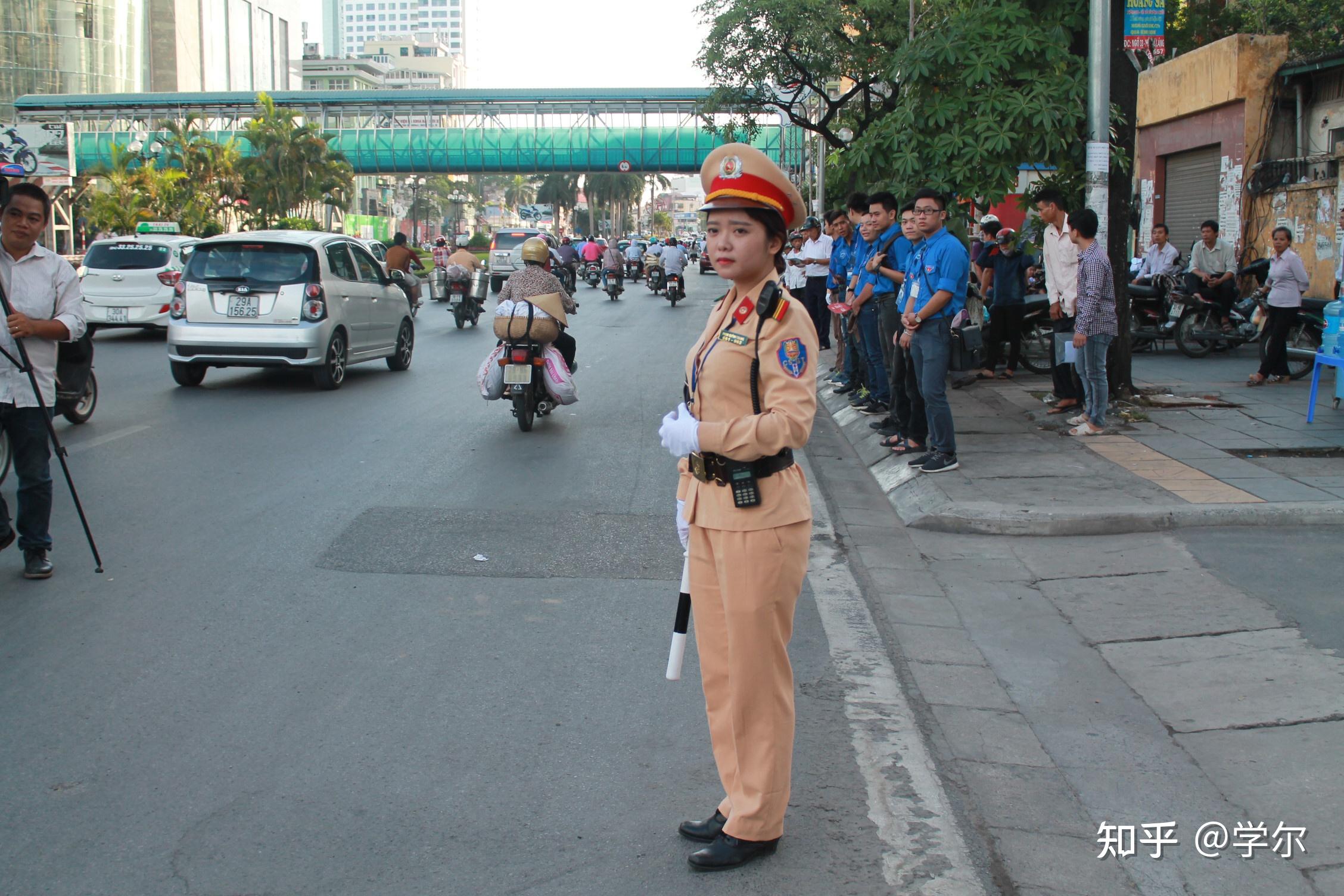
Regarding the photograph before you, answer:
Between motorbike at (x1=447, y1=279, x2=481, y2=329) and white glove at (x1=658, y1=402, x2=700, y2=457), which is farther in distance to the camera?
motorbike at (x1=447, y1=279, x2=481, y2=329)

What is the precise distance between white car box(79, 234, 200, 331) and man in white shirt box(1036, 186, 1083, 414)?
544 inches

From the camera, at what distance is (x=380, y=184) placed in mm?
Result: 93750

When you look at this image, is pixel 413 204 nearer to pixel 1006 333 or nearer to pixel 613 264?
pixel 613 264

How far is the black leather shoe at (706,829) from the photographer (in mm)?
3441

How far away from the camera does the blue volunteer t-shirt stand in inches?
330

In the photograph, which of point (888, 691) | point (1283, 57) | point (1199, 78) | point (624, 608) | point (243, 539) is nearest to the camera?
point (888, 691)

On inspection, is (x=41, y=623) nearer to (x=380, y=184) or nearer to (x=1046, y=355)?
(x=1046, y=355)

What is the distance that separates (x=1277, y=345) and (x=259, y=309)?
36.3ft

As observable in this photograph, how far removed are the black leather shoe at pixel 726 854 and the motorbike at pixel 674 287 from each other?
90.1ft

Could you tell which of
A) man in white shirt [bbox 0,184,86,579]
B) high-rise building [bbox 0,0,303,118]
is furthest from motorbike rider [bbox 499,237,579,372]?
high-rise building [bbox 0,0,303,118]

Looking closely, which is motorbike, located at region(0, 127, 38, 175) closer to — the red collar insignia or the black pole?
the black pole

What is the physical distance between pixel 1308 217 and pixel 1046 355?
211 inches

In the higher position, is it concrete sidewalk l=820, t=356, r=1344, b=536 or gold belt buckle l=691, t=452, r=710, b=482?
gold belt buckle l=691, t=452, r=710, b=482

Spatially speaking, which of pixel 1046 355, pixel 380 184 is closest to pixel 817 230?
pixel 1046 355
